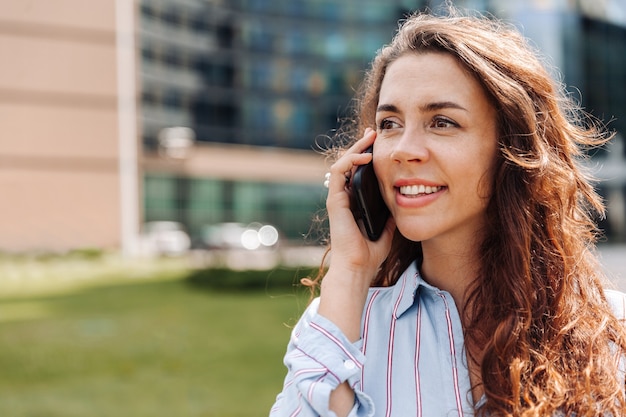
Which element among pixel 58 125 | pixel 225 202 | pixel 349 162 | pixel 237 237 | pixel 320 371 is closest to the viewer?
pixel 320 371

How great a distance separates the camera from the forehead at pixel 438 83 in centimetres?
174

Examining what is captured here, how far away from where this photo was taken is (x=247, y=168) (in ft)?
113

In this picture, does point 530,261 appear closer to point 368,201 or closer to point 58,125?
point 368,201

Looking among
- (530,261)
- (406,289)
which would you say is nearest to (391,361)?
(406,289)

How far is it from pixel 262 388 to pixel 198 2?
2910 cm

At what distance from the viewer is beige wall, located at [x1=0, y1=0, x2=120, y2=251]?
2598cm

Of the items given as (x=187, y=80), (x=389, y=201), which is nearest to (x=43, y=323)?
(x=389, y=201)

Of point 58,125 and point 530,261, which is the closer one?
point 530,261

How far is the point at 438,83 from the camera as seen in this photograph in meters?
1.75

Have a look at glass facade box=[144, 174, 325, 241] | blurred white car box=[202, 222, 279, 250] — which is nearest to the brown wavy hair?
blurred white car box=[202, 222, 279, 250]

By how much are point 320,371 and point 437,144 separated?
0.64 metres

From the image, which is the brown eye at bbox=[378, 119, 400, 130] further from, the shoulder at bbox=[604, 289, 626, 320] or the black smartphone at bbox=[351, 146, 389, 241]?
the shoulder at bbox=[604, 289, 626, 320]

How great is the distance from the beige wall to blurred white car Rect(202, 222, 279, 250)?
4254 millimetres

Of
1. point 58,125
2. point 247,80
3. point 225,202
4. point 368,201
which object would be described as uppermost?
point 247,80
